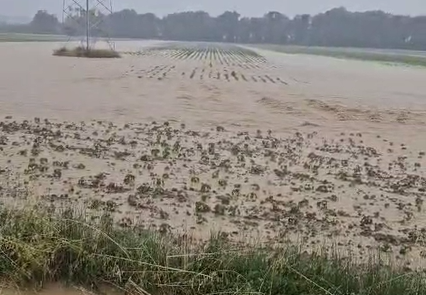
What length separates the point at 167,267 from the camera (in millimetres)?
4426

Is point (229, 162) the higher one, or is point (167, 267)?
point (167, 267)

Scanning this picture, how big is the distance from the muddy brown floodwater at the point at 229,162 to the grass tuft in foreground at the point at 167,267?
113 cm

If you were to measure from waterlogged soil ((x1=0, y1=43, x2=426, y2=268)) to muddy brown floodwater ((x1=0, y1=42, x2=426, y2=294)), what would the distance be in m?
0.03

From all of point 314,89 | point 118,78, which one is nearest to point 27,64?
point 118,78

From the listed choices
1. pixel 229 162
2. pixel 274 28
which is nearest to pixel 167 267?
pixel 229 162

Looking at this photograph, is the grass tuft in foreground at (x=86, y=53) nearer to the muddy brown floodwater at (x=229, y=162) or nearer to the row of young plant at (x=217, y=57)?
the row of young plant at (x=217, y=57)

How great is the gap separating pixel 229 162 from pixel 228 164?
160 mm

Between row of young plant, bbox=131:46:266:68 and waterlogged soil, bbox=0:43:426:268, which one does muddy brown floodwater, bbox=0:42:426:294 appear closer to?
waterlogged soil, bbox=0:43:426:268

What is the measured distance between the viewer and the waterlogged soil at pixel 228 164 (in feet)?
21.8

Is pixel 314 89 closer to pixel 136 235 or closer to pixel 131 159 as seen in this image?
pixel 131 159

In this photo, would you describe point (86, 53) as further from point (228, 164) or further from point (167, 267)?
point (167, 267)

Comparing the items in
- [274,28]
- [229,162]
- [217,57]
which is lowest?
[229,162]

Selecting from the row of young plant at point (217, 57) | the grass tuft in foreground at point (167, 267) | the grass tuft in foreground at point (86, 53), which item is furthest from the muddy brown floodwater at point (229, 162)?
the grass tuft in foreground at point (86, 53)

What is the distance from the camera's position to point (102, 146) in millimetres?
10477
